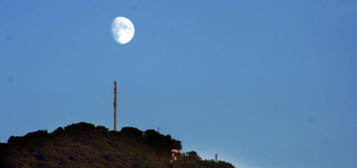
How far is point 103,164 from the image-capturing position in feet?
235

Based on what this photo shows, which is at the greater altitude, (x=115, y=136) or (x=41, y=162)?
(x=115, y=136)

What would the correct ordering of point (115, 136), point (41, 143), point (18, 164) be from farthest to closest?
point (115, 136) < point (41, 143) < point (18, 164)

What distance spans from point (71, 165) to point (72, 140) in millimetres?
8971

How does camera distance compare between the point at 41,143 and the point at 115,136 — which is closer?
the point at 41,143

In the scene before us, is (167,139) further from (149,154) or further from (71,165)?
(71,165)

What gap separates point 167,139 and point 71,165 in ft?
53.4

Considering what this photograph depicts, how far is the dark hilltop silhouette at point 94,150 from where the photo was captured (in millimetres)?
70812

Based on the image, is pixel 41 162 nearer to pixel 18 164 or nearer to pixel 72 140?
pixel 18 164

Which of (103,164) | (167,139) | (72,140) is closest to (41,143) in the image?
(72,140)

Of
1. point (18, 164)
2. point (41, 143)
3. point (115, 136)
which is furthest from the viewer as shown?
point (115, 136)

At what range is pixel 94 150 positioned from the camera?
75.8 metres

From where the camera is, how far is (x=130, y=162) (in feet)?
239

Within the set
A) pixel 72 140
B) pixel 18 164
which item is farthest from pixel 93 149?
pixel 18 164

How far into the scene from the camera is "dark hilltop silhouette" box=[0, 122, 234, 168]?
2788 inches
